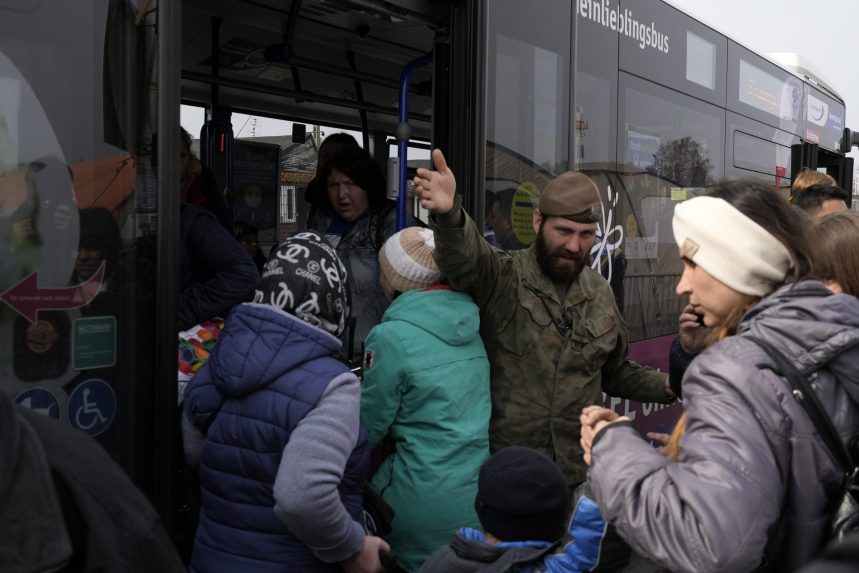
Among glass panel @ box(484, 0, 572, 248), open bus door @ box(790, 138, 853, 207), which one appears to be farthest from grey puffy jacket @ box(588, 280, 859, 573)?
open bus door @ box(790, 138, 853, 207)

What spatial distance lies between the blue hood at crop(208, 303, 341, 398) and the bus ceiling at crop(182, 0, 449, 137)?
2.10 m

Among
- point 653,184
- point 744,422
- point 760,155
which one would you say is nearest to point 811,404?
point 744,422

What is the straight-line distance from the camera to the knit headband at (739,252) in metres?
1.55

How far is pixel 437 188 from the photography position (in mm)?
2582

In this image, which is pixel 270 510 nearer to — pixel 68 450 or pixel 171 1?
pixel 68 450

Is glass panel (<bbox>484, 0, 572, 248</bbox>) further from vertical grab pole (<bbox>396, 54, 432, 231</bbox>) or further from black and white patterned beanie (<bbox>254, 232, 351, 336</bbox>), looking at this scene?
black and white patterned beanie (<bbox>254, 232, 351, 336</bbox>)

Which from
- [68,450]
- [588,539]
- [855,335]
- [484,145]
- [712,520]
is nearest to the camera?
[68,450]

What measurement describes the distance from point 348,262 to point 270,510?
195 cm

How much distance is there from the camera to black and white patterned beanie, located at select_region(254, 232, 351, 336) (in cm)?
223

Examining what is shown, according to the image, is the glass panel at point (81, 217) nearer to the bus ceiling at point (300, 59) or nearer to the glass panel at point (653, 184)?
the bus ceiling at point (300, 59)

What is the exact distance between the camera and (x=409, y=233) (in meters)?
2.71

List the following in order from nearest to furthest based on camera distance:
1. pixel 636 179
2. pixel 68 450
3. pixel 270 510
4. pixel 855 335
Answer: pixel 68 450 < pixel 855 335 < pixel 270 510 < pixel 636 179

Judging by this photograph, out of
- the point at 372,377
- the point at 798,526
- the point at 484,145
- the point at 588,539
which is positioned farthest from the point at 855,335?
the point at 484,145

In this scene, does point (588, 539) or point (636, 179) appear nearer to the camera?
point (588, 539)
